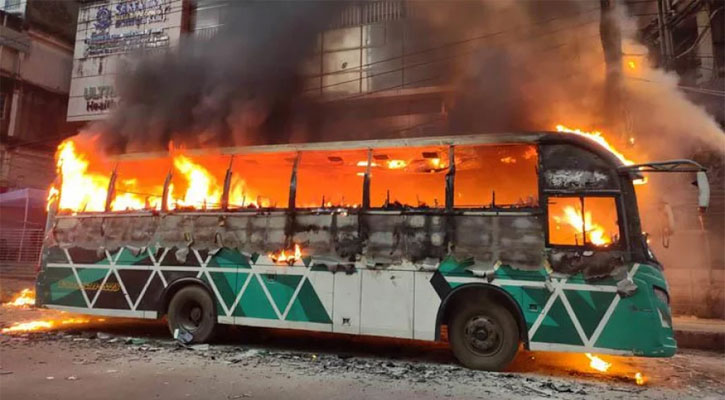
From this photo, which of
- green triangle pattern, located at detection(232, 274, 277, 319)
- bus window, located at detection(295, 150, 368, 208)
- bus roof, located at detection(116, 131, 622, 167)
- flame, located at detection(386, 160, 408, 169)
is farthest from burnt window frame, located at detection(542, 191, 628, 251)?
green triangle pattern, located at detection(232, 274, 277, 319)

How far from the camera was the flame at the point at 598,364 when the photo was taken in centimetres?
599

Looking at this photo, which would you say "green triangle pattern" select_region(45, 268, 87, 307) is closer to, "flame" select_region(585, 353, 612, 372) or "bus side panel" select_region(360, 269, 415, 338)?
"bus side panel" select_region(360, 269, 415, 338)

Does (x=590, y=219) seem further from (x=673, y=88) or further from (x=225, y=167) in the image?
(x=673, y=88)

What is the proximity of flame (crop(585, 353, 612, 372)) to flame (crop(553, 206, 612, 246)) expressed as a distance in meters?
1.77

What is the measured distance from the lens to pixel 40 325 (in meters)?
8.43

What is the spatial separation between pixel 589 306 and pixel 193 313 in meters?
5.59

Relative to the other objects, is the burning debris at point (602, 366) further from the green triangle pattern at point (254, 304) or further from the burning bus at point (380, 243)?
the green triangle pattern at point (254, 304)

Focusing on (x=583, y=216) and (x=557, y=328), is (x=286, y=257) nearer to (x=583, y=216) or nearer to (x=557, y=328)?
(x=557, y=328)

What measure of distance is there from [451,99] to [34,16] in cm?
2108

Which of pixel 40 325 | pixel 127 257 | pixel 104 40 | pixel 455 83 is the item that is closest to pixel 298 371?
pixel 127 257

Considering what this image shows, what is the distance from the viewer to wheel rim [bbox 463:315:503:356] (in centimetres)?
564

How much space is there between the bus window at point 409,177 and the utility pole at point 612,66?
538 cm

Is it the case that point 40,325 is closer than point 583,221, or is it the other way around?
point 583,221

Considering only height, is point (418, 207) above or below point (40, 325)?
above
